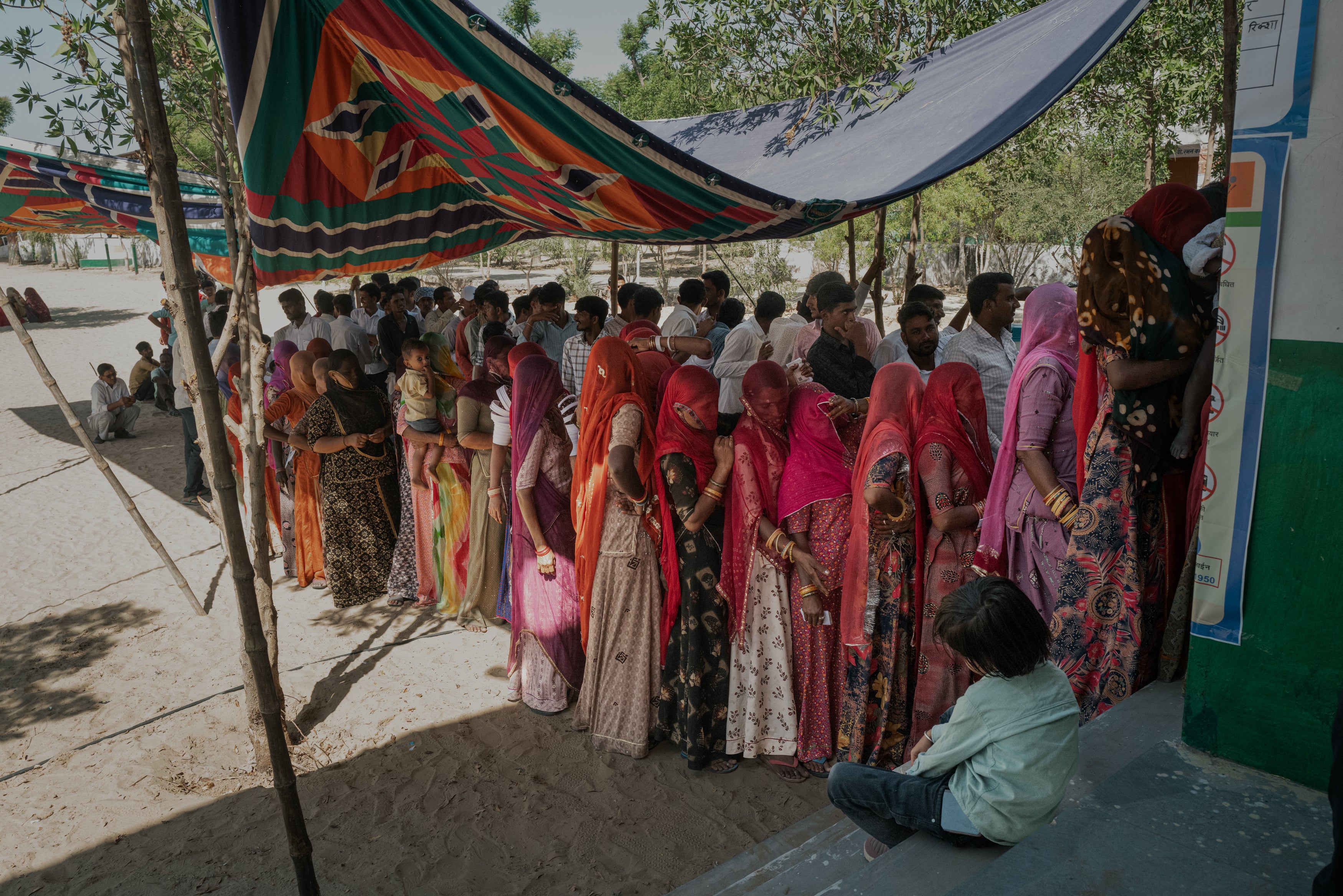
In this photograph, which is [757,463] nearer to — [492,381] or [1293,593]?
[1293,593]

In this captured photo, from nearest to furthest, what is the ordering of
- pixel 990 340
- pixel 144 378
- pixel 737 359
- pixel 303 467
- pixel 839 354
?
pixel 990 340 < pixel 839 354 < pixel 737 359 < pixel 303 467 < pixel 144 378

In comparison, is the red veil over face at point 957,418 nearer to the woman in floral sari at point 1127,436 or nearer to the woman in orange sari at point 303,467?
the woman in floral sari at point 1127,436

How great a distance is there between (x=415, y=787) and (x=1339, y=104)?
150 inches

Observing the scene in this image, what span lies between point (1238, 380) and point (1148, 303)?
1.38ft

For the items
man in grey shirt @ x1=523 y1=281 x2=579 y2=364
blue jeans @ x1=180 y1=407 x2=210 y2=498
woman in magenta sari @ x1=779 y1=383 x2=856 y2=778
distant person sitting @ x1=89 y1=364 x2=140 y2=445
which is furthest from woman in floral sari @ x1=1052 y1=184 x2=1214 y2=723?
distant person sitting @ x1=89 y1=364 x2=140 y2=445

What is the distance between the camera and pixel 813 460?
332 centimetres

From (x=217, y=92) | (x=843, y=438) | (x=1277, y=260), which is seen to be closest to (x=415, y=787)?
(x=843, y=438)

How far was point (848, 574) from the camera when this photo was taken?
3205 millimetres

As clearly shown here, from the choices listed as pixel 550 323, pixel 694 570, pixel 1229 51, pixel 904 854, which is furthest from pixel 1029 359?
pixel 550 323

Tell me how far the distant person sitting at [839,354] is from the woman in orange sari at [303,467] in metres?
3.37

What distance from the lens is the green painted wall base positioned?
194 cm

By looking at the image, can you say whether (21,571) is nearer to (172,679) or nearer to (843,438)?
(172,679)

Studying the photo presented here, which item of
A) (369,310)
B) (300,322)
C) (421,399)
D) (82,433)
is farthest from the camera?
(369,310)

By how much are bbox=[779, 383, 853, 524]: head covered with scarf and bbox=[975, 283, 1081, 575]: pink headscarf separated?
577 mm
